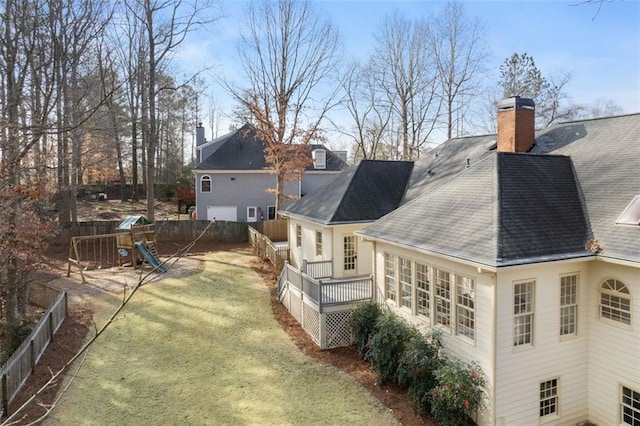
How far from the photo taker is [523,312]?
9062mm

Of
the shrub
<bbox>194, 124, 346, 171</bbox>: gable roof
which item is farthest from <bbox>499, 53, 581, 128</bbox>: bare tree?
the shrub

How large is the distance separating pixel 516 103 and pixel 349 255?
8.09m

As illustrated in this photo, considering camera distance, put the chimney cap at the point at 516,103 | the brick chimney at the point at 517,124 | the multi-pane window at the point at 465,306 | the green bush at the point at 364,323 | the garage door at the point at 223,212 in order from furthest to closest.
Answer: the garage door at the point at 223,212
the brick chimney at the point at 517,124
the chimney cap at the point at 516,103
the green bush at the point at 364,323
the multi-pane window at the point at 465,306

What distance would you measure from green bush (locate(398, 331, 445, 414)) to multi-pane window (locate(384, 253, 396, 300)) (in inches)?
93.5

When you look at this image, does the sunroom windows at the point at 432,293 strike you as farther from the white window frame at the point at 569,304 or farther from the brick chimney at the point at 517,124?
the brick chimney at the point at 517,124

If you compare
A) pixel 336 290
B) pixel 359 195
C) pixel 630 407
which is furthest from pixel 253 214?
pixel 630 407

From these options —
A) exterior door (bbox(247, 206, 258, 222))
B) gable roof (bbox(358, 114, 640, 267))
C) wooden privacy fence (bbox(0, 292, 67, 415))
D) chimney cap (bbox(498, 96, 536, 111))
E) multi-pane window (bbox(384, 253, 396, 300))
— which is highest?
chimney cap (bbox(498, 96, 536, 111))

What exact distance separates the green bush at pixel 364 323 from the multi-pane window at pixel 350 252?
3.92 metres

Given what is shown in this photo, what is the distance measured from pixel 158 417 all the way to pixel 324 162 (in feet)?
95.7

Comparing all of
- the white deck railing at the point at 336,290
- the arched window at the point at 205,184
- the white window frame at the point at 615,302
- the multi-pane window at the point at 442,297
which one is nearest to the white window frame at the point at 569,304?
the white window frame at the point at 615,302

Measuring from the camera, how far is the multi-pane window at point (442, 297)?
10.3 meters

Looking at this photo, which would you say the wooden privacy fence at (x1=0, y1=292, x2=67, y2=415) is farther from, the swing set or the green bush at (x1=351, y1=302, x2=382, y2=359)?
the green bush at (x1=351, y1=302, x2=382, y2=359)

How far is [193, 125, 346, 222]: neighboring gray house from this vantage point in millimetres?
33031

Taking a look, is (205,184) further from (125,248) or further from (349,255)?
(349,255)
